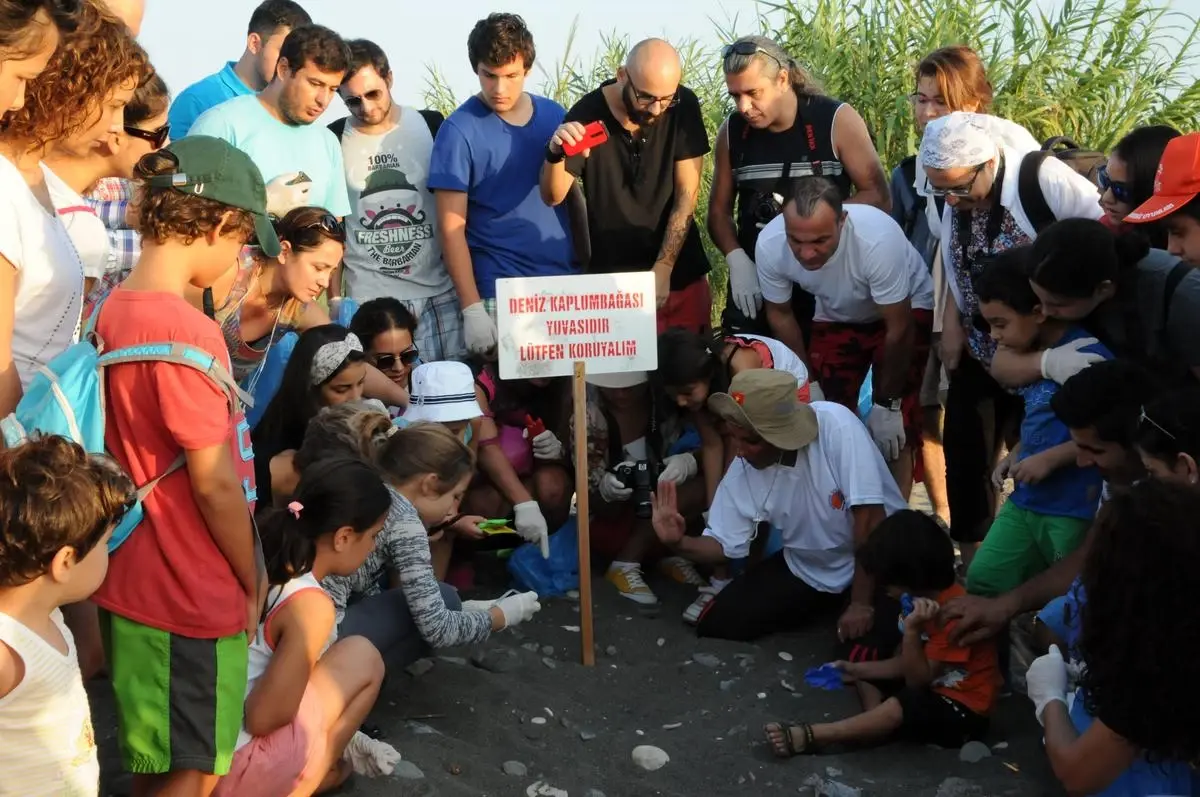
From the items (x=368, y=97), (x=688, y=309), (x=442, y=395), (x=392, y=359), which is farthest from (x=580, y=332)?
(x=368, y=97)

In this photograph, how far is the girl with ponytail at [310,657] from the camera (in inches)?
137

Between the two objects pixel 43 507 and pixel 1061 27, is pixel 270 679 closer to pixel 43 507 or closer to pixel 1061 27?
pixel 43 507

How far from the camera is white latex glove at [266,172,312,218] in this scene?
531 cm

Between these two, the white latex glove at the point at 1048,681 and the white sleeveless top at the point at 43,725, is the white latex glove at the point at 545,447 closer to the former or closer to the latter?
the white latex glove at the point at 1048,681

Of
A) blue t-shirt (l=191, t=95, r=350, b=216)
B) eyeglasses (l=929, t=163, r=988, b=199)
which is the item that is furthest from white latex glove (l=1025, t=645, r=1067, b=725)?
blue t-shirt (l=191, t=95, r=350, b=216)

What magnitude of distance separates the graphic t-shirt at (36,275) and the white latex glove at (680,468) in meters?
3.03

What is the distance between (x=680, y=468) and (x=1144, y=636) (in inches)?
119

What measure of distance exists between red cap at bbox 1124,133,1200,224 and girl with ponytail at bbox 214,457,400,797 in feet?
8.28

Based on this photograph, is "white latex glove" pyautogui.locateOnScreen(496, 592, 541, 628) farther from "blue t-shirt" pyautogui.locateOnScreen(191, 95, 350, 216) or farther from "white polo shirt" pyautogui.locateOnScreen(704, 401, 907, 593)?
"blue t-shirt" pyautogui.locateOnScreen(191, 95, 350, 216)

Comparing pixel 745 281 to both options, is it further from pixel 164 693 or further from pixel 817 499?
pixel 164 693

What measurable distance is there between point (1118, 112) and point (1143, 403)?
663cm

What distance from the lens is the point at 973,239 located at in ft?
17.2

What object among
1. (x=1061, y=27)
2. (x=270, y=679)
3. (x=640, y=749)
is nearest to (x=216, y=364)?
(x=270, y=679)

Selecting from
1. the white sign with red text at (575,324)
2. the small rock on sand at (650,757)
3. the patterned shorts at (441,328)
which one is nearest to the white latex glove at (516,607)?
the small rock on sand at (650,757)
